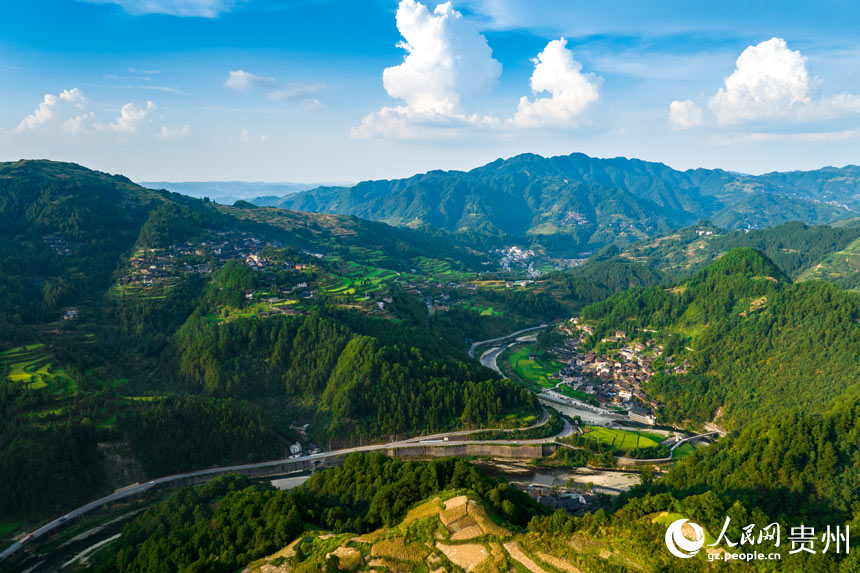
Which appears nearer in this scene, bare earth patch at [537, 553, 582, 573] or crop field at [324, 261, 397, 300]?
bare earth patch at [537, 553, 582, 573]

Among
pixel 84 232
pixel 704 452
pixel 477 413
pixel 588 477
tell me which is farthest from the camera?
pixel 84 232

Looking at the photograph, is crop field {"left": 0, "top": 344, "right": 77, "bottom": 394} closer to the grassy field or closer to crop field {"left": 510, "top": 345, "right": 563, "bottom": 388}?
crop field {"left": 510, "top": 345, "right": 563, "bottom": 388}

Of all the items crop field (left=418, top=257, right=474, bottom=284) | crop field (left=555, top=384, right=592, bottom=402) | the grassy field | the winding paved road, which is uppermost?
crop field (left=418, top=257, right=474, bottom=284)

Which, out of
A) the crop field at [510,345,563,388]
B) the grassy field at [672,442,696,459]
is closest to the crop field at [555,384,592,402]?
the crop field at [510,345,563,388]

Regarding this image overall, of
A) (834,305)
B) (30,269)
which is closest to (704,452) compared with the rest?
(834,305)

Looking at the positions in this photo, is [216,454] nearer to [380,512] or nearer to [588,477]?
[380,512]

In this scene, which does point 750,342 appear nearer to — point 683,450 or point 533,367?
point 683,450

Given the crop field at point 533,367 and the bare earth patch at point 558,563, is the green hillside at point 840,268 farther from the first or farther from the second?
the bare earth patch at point 558,563
